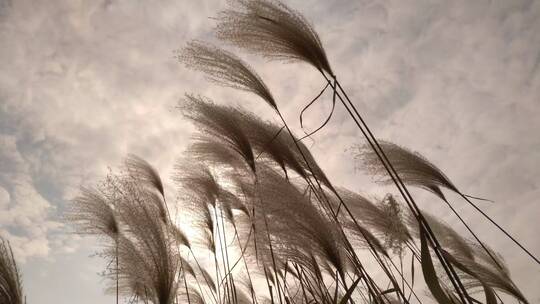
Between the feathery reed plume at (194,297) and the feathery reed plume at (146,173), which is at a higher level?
the feathery reed plume at (146,173)

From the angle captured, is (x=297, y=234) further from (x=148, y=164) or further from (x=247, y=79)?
(x=148, y=164)

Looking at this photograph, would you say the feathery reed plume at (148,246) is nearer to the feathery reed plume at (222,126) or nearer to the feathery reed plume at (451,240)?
the feathery reed plume at (222,126)

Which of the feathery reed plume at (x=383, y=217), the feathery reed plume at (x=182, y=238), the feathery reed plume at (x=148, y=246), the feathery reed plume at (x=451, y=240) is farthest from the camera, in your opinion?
the feathery reed plume at (x=182, y=238)

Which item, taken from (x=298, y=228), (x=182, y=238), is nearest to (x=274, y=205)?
(x=298, y=228)

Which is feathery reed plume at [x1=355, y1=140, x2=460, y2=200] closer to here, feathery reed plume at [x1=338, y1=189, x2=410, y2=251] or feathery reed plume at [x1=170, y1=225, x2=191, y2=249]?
feathery reed plume at [x1=338, y1=189, x2=410, y2=251]

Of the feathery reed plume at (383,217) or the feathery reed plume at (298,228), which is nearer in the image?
Answer: the feathery reed plume at (298,228)

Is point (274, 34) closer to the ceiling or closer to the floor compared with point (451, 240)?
closer to the ceiling

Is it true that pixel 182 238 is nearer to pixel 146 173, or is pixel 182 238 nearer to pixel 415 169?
pixel 146 173

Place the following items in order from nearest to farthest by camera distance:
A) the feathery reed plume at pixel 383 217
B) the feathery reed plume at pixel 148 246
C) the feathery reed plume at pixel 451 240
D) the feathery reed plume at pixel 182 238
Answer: the feathery reed plume at pixel 148 246 → the feathery reed plume at pixel 383 217 → the feathery reed plume at pixel 451 240 → the feathery reed plume at pixel 182 238

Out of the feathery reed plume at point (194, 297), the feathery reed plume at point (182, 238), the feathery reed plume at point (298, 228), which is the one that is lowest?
the feathery reed plume at point (298, 228)

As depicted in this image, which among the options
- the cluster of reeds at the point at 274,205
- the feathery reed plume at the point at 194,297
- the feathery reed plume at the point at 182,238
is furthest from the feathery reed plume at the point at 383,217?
the feathery reed plume at the point at 194,297

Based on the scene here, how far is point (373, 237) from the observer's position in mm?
2430

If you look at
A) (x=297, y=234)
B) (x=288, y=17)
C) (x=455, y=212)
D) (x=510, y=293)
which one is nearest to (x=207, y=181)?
(x=297, y=234)

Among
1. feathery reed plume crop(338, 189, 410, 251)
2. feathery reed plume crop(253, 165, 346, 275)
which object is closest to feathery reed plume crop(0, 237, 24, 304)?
feathery reed plume crop(253, 165, 346, 275)
